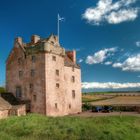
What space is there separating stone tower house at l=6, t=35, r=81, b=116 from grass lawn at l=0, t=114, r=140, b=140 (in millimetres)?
7599

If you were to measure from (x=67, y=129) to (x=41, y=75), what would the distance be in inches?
593

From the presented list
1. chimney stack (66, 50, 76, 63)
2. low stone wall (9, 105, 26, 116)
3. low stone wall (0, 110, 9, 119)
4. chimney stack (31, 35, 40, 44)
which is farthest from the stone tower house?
low stone wall (0, 110, 9, 119)

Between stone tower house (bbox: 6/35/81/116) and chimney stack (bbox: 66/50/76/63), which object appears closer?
stone tower house (bbox: 6/35/81/116)

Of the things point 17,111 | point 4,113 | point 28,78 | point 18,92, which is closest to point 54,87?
point 28,78

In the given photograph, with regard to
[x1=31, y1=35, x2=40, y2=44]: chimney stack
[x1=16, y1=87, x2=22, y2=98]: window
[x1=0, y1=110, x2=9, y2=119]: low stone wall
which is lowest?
[x1=0, y1=110, x2=9, y2=119]: low stone wall

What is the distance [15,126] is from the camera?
31.3 m

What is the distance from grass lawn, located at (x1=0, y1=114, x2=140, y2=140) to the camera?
90.4 ft

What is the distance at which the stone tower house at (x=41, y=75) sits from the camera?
4288 cm

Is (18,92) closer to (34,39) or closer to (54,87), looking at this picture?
(54,87)

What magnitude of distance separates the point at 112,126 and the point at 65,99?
16.5 m

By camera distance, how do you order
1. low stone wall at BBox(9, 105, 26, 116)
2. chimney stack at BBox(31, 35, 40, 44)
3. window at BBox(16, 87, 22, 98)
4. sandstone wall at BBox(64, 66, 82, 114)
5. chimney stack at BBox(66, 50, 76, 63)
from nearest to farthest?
low stone wall at BBox(9, 105, 26, 116)
window at BBox(16, 87, 22, 98)
chimney stack at BBox(31, 35, 40, 44)
sandstone wall at BBox(64, 66, 82, 114)
chimney stack at BBox(66, 50, 76, 63)

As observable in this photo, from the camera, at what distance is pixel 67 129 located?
29688mm

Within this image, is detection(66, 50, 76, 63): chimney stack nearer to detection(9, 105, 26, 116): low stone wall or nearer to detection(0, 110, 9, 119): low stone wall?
detection(9, 105, 26, 116): low stone wall

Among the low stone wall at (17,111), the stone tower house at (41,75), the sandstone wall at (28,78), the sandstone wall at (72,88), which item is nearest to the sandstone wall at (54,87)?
the stone tower house at (41,75)
